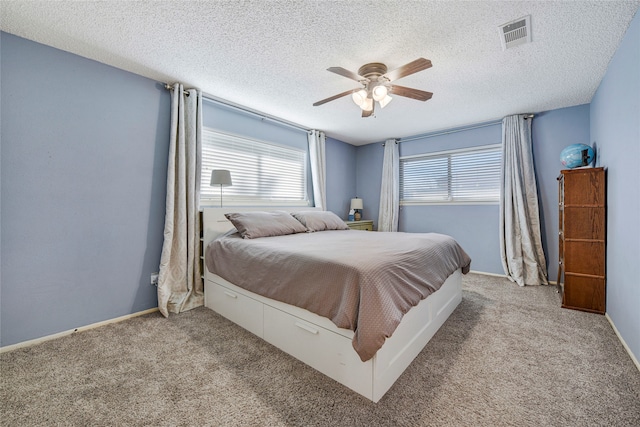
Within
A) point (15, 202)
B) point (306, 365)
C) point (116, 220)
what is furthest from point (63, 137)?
point (306, 365)

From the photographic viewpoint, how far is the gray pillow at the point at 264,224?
272cm

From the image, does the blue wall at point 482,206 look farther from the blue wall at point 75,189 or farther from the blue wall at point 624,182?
the blue wall at point 75,189

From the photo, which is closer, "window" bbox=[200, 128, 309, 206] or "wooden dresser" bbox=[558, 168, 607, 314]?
"wooden dresser" bbox=[558, 168, 607, 314]

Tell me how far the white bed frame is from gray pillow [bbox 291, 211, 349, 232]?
123 centimetres

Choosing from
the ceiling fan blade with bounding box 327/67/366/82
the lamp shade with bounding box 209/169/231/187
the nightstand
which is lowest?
the nightstand

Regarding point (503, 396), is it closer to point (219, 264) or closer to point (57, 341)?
point (219, 264)

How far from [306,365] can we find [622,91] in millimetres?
3182

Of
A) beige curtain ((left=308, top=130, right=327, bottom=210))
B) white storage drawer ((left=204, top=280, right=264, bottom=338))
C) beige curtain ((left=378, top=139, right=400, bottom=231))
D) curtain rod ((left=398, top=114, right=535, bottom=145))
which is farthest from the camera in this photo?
beige curtain ((left=378, top=139, right=400, bottom=231))

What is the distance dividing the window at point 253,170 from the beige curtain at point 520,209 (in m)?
2.96

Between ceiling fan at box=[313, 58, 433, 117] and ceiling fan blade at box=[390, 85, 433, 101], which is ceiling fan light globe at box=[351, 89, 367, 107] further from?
ceiling fan blade at box=[390, 85, 433, 101]

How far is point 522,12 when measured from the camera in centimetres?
176

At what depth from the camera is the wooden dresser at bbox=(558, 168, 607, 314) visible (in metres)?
2.46

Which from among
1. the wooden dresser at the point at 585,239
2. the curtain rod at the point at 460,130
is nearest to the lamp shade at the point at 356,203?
the curtain rod at the point at 460,130

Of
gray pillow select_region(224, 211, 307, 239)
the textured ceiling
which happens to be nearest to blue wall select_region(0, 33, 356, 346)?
the textured ceiling
